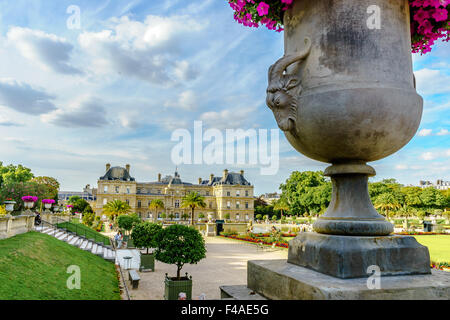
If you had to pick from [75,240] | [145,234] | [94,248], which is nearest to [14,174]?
[75,240]

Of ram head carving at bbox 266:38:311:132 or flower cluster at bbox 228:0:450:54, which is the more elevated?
flower cluster at bbox 228:0:450:54

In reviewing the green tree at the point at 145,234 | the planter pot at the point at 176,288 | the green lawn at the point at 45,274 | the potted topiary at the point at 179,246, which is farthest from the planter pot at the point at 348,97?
the green tree at the point at 145,234

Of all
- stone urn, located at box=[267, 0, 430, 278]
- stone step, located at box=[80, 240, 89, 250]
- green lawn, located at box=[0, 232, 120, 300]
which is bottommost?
stone step, located at box=[80, 240, 89, 250]

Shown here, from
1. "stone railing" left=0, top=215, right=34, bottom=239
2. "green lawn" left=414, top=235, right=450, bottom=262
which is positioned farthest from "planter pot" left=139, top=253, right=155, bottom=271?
"green lawn" left=414, top=235, right=450, bottom=262

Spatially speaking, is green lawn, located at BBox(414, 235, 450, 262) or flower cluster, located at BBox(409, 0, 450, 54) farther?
green lawn, located at BBox(414, 235, 450, 262)

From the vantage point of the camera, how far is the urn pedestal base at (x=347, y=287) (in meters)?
2.00

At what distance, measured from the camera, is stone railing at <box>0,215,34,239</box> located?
1385 cm

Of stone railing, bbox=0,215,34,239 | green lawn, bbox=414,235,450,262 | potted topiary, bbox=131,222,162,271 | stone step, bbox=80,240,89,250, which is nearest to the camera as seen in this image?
stone railing, bbox=0,215,34,239

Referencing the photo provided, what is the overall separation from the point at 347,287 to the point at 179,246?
9448 mm

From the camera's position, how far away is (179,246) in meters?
10.9

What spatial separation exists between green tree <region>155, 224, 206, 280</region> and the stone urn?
8.70 metres

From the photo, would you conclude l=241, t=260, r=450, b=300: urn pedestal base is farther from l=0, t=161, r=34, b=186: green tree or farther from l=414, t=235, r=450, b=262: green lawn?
l=0, t=161, r=34, b=186: green tree
